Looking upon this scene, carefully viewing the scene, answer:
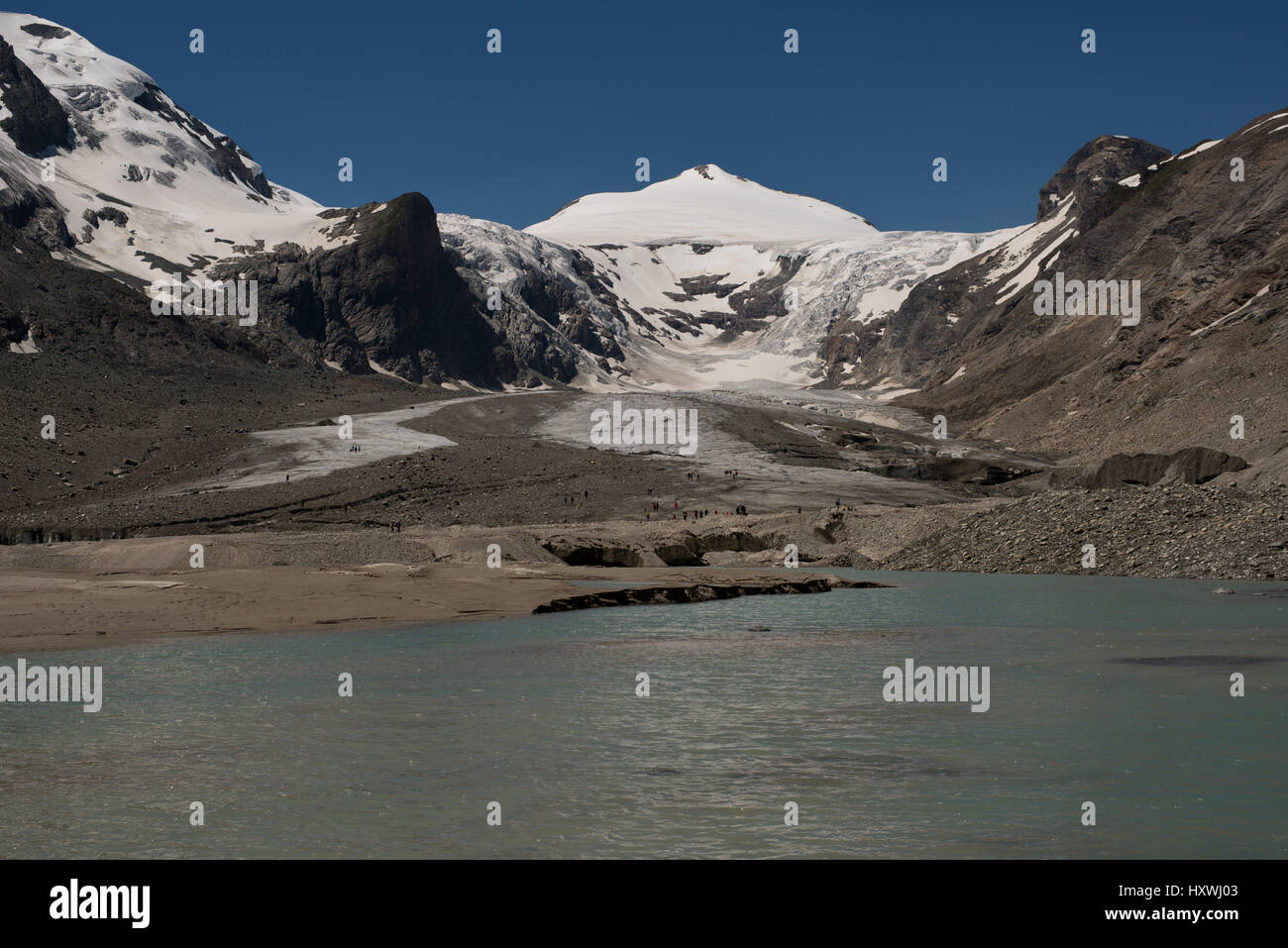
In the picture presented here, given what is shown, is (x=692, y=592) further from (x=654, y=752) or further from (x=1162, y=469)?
(x=1162, y=469)

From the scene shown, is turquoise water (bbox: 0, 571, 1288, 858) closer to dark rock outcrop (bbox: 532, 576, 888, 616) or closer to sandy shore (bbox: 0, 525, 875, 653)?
sandy shore (bbox: 0, 525, 875, 653)

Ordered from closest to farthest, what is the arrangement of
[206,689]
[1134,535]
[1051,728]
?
[1051,728] < [206,689] < [1134,535]

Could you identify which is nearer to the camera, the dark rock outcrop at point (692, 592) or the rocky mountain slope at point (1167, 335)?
the dark rock outcrop at point (692, 592)

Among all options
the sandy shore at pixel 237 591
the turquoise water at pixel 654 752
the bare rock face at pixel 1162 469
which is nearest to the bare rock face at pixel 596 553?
the sandy shore at pixel 237 591

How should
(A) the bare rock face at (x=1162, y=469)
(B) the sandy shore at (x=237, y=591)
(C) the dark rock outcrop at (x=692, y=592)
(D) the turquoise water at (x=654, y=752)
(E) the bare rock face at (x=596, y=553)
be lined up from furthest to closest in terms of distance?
(E) the bare rock face at (x=596, y=553) → (A) the bare rock face at (x=1162, y=469) → (C) the dark rock outcrop at (x=692, y=592) → (B) the sandy shore at (x=237, y=591) → (D) the turquoise water at (x=654, y=752)

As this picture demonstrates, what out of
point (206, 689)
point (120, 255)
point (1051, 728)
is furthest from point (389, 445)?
point (120, 255)

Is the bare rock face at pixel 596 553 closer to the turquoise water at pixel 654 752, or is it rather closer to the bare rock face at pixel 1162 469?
the bare rock face at pixel 1162 469

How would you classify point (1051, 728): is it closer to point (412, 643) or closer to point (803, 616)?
point (412, 643)

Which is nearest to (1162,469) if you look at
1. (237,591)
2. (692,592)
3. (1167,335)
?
(692,592)
